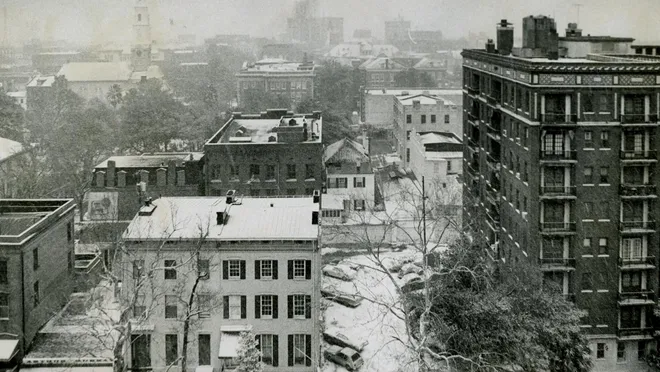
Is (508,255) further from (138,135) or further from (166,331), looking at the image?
(138,135)

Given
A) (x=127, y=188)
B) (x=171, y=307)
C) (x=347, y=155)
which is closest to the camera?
(x=171, y=307)

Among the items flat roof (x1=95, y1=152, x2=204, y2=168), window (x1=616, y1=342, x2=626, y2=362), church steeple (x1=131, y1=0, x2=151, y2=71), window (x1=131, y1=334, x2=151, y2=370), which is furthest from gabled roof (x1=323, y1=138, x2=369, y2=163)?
church steeple (x1=131, y1=0, x2=151, y2=71)

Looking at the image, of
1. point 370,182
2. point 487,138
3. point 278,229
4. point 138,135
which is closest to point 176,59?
point 138,135

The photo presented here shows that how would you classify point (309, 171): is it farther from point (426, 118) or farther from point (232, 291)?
point (426, 118)

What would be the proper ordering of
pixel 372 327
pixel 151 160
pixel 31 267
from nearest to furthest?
1. pixel 31 267
2. pixel 372 327
3. pixel 151 160

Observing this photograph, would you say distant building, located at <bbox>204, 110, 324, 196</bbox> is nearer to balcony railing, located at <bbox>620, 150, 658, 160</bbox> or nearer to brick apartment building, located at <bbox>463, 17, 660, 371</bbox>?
brick apartment building, located at <bbox>463, 17, 660, 371</bbox>

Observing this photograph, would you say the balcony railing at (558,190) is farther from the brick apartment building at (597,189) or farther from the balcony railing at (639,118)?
the balcony railing at (639,118)

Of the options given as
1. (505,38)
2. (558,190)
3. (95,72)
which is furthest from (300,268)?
(95,72)
